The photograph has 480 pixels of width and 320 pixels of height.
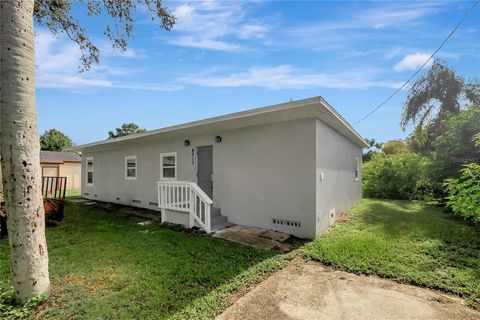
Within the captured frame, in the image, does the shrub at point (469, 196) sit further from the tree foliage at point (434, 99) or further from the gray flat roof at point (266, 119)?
the tree foliage at point (434, 99)

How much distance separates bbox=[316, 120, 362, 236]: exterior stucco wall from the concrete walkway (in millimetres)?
2042

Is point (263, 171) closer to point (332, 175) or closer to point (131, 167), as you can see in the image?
point (332, 175)

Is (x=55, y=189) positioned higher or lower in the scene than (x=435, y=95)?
lower

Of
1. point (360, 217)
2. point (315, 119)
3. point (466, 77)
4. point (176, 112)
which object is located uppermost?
point (466, 77)

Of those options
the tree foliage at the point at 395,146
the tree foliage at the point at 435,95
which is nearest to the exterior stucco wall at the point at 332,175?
the tree foliage at the point at 435,95

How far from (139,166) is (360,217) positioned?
328 inches

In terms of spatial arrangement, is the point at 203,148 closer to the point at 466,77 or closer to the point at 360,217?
the point at 360,217

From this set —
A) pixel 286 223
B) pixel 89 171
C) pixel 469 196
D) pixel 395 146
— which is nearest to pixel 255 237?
pixel 286 223

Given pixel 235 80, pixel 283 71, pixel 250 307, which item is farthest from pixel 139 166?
pixel 250 307

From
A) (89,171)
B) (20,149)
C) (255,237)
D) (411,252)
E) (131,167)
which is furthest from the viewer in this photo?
(89,171)

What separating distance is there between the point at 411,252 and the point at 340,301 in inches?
99.2

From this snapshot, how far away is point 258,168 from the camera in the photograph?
6.11 metres

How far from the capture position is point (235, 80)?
9102mm

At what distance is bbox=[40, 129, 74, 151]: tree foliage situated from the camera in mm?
31953
